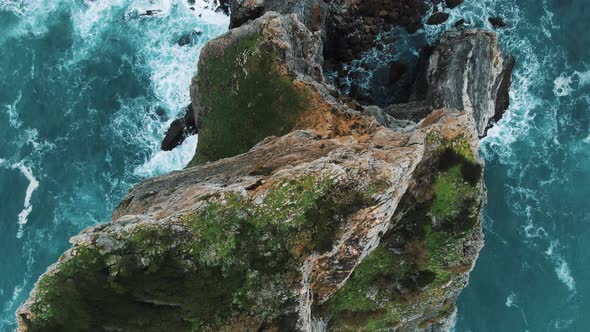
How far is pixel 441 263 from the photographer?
138 ft

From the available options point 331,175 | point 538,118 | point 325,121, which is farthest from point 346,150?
point 538,118

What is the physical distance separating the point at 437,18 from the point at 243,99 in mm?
30790

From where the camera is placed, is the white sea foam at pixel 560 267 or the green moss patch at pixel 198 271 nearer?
the green moss patch at pixel 198 271

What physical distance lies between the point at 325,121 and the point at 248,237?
1584cm

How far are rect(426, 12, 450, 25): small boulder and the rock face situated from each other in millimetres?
20878

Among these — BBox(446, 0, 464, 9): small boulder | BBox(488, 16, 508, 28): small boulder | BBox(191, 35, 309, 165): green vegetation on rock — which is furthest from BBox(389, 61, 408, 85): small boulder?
BBox(191, 35, 309, 165): green vegetation on rock

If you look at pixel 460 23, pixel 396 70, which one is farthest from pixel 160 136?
pixel 460 23

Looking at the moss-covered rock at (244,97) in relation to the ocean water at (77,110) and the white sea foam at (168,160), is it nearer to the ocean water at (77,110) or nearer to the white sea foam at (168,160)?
the white sea foam at (168,160)

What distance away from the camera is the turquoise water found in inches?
2549

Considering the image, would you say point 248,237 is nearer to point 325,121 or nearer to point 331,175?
point 331,175

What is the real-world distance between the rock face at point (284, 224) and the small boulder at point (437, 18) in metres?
20.9

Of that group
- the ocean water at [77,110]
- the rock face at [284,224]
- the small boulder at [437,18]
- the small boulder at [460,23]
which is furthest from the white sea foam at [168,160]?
the small boulder at [460,23]

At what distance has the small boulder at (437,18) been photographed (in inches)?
2648

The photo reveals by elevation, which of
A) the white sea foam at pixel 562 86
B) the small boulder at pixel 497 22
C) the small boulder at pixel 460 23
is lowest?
the white sea foam at pixel 562 86
